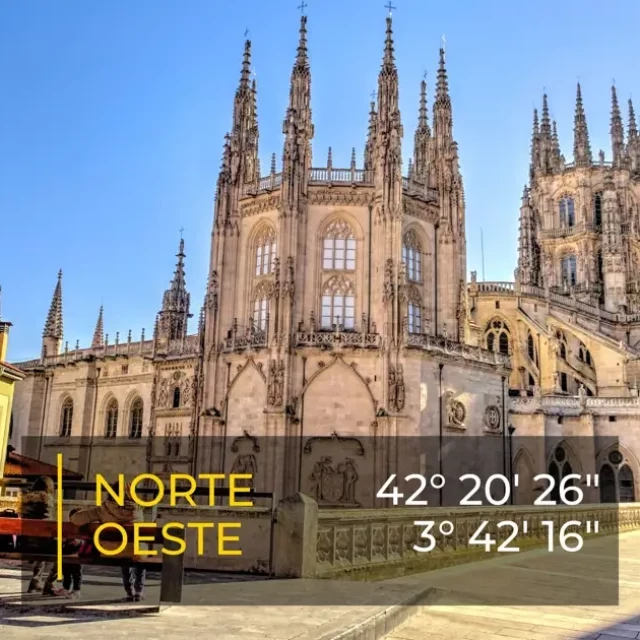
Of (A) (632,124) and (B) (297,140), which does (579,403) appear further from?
(A) (632,124)

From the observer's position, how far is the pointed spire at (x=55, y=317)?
5728 cm

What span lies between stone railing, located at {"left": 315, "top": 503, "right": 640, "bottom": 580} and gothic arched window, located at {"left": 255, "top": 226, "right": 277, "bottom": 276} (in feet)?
66.5

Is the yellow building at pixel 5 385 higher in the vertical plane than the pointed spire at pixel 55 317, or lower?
lower

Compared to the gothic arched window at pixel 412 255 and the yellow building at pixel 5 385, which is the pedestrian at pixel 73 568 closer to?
the yellow building at pixel 5 385

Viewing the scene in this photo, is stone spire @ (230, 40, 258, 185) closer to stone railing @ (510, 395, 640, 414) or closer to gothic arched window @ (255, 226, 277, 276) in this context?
gothic arched window @ (255, 226, 277, 276)

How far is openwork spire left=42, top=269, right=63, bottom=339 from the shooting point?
188 ft

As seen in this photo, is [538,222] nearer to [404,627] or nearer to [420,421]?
[420,421]

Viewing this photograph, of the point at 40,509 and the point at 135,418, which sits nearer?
the point at 40,509

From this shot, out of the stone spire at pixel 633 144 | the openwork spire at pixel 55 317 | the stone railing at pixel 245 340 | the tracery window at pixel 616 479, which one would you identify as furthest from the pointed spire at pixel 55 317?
the stone spire at pixel 633 144

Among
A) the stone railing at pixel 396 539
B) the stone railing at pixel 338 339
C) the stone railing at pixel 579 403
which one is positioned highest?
the stone railing at pixel 338 339

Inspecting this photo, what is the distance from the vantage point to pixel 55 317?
57938mm

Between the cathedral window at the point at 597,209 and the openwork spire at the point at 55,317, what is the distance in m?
51.2

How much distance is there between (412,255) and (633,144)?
5168 cm

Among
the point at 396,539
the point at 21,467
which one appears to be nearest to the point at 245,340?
the point at 21,467
